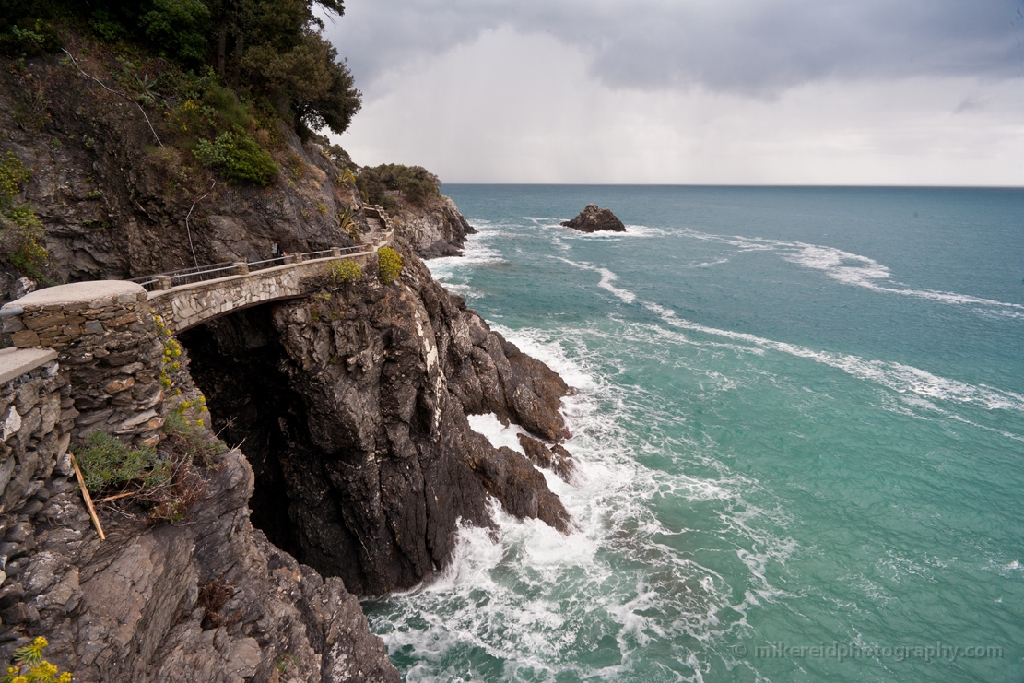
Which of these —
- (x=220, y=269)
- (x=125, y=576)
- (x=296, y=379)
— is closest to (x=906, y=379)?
(x=296, y=379)

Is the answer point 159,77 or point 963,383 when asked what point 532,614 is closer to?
point 159,77

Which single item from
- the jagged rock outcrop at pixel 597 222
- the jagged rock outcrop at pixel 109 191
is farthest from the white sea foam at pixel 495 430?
the jagged rock outcrop at pixel 597 222

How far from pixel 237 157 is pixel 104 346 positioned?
12.2 metres

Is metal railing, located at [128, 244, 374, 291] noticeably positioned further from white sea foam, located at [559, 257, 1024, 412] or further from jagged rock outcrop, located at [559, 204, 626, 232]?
jagged rock outcrop, located at [559, 204, 626, 232]

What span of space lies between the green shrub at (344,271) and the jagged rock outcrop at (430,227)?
5516 cm

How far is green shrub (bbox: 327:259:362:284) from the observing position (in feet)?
56.9

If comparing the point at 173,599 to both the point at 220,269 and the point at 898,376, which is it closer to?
the point at 220,269

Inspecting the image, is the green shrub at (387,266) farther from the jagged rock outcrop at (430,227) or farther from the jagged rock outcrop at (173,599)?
the jagged rock outcrop at (430,227)

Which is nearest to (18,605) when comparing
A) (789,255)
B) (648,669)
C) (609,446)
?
(648,669)

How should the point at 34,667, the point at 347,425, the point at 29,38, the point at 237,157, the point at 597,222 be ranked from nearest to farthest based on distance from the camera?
the point at 34,667, the point at 29,38, the point at 347,425, the point at 237,157, the point at 597,222

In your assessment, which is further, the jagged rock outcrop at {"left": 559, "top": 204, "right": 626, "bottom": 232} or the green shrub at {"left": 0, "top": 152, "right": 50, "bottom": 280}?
the jagged rock outcrop at {"left": 559, "top": 204, "right": 626, "bottom": 232}

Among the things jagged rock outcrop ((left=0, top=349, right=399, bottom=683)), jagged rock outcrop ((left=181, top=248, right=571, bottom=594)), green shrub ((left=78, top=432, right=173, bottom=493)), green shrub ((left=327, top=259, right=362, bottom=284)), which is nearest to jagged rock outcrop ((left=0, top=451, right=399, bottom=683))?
jagged rock outcrop ((left=0, top=349, right=399, bottom=683))

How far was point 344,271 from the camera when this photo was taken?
57.1ft

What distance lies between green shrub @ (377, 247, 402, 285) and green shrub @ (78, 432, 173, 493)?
1090cm
